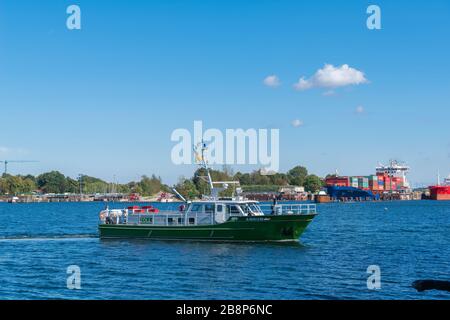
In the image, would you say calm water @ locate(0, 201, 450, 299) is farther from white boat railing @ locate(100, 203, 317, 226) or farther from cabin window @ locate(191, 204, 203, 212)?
cabin window @ locate(191, 204, 203, 212)

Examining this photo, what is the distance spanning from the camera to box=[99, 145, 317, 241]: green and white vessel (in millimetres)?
47156

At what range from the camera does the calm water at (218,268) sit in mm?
27891

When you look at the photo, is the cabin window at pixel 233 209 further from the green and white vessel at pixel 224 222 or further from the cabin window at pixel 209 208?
the cabin window at pixel 209 208

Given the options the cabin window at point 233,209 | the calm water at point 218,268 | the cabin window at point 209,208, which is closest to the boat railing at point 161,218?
the cabin window at point 209,208

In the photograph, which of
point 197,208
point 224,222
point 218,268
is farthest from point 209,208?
point 218,268

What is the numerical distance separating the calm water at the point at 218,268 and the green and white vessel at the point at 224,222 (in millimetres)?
1404

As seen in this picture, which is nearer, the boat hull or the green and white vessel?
the boat hull

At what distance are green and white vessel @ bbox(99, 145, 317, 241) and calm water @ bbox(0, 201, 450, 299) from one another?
140cm

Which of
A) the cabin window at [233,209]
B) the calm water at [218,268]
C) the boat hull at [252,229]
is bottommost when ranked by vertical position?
the calm water at [218,268]

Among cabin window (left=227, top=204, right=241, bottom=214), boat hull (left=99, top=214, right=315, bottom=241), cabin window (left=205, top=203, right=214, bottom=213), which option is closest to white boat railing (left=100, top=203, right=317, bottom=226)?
cabin window (left=205, top=203, right=214, bottom=213)

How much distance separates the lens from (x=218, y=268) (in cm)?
3522
